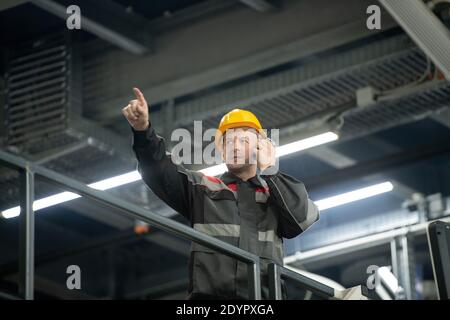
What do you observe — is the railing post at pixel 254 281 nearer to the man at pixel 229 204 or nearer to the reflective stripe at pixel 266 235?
the man at pixel 229 204

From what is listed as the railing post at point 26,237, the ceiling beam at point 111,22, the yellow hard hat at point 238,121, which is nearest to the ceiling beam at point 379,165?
the ceiling beam at point 111,22

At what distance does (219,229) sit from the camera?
6.45 m

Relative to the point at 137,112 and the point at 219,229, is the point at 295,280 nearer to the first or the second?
the point at 219,229

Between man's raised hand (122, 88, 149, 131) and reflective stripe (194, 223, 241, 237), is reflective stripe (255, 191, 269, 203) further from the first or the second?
man's raised hand (122, 88, 149, 131)

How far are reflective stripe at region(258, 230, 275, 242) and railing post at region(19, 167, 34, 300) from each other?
164cm

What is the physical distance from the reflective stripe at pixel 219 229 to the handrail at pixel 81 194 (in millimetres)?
481

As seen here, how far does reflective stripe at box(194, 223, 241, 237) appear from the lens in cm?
644

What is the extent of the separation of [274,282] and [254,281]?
0.10m

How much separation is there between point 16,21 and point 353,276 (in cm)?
538

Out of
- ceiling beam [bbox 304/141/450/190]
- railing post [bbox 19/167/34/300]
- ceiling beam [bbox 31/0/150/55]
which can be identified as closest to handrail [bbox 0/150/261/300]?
railing post [bbox 19/167/34/300]

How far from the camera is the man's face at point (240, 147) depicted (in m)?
6.67
